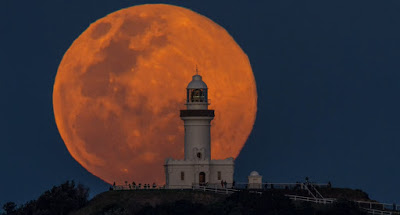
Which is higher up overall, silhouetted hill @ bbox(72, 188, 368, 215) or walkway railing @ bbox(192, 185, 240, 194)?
walkway railing @ bbox(192, 185, 240, 194)

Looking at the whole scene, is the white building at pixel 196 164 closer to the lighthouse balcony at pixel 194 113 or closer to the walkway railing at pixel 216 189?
the lighthouse balcony at pixel 194 113

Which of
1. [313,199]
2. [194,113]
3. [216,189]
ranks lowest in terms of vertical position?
[313,199]

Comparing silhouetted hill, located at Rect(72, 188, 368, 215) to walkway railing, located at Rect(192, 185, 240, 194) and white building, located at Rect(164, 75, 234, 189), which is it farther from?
white building, located at Rect(164, 75, 234, 189)

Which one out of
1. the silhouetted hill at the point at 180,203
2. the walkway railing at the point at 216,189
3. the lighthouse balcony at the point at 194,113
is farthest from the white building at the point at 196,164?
the silhouetted hill at the point at 180,203

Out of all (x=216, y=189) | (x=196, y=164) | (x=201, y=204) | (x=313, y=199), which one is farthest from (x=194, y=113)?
(x=313, y=199)

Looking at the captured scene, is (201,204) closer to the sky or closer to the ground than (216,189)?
closer to the ground

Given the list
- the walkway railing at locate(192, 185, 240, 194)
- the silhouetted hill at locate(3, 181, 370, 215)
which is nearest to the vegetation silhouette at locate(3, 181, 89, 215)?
the silhouetted hill at locate(3, 181, 370, 215)

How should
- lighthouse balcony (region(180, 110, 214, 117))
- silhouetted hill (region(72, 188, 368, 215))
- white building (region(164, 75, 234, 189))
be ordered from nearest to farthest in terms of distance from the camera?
silhouetted hill (region(72, 188, 368, 215))
white building (region(164, 75, 234, 189))
lighthouse balcony (region(180, 110, 214, 117))

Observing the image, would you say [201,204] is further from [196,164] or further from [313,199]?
[313,199]

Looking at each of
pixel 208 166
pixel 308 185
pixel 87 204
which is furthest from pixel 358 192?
pixel 87 204

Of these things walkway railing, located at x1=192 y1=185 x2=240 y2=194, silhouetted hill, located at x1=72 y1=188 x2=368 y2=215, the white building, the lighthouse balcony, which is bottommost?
silhouetted hill, located at x1=72 y1=188 x2=368 y2=215

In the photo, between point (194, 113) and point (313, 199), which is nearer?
point (313, 199)

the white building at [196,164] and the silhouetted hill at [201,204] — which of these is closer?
the silhouetted hill at [201,204]
